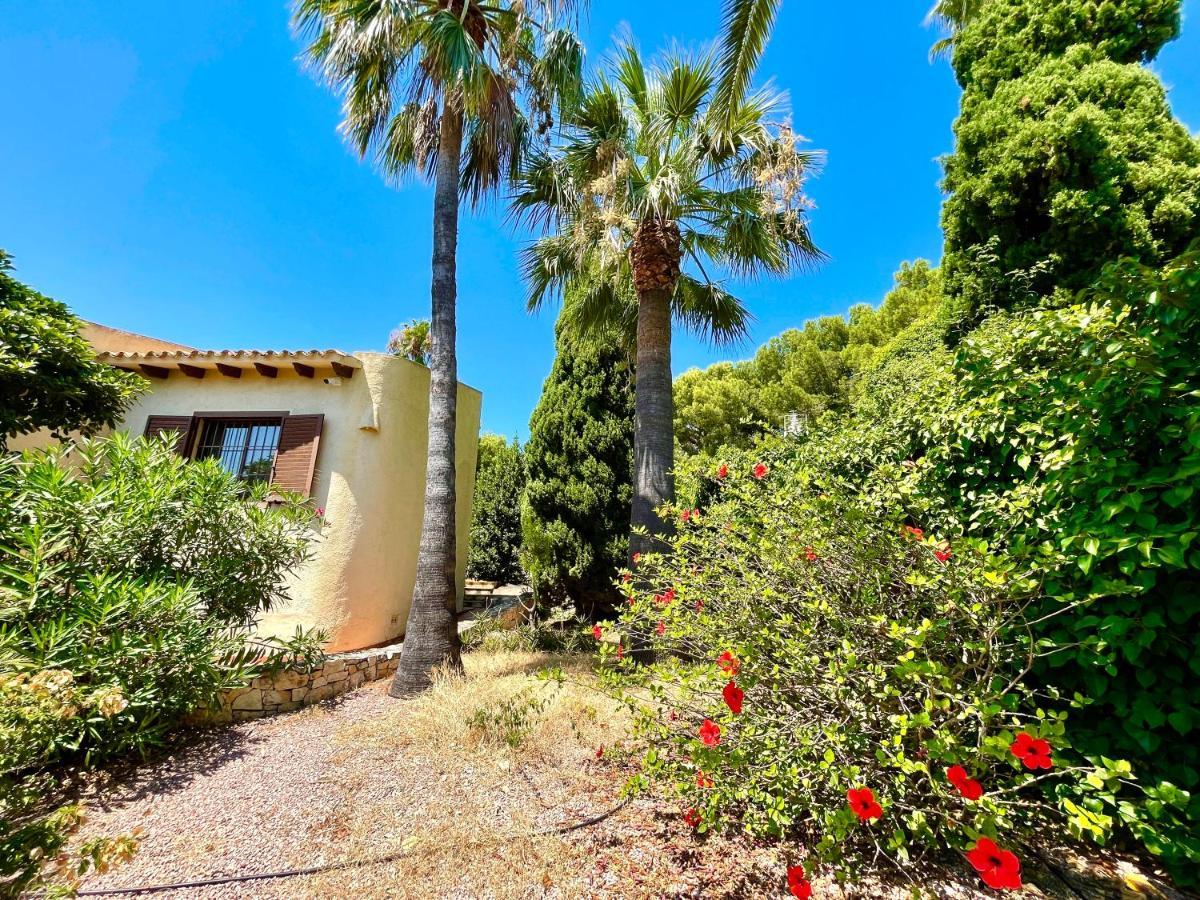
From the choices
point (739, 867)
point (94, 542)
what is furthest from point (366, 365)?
point (739, 867)

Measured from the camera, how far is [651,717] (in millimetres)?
3305

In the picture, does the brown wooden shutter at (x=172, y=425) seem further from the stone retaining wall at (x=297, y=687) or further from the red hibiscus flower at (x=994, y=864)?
the red hibiscus flower at (x=994, y=864)

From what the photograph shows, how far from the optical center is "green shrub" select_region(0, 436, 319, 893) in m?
3.59

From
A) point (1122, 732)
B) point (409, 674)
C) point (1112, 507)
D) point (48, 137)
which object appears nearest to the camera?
point (1112, 507)

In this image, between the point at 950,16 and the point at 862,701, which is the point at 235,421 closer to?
the point at 862,701

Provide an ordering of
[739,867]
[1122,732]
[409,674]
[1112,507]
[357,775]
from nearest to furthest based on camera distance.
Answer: [1112,507] → [1122,732] → [739,867] → [357,775] → [409,674]

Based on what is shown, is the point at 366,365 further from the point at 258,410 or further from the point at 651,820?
the point at 651,820

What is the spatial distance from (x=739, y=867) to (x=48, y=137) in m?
14.8

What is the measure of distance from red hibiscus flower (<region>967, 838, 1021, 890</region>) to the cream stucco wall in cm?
833

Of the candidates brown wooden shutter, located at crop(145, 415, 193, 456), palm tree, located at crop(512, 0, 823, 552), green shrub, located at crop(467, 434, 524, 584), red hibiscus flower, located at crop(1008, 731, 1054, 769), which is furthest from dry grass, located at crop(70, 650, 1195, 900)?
green shrub, located at crop(467, 434, 524, 584)

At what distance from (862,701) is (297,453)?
9150mm

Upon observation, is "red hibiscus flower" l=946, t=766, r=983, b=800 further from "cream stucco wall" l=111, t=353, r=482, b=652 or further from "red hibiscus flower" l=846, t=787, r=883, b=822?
"cream stucco wall" l=111, t=353, r=482, b=652

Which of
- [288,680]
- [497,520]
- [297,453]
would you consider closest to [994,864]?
[288,680]

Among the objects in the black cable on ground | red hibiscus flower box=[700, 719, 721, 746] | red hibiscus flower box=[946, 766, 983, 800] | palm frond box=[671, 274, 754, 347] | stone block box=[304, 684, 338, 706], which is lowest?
the black cable on ground
